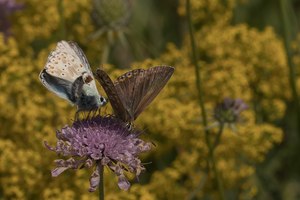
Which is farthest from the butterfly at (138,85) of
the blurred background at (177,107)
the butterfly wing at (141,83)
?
the blurred background at (177,107)

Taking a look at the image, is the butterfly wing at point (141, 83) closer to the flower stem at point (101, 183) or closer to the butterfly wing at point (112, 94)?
the butterfly wing at point (112, 94)

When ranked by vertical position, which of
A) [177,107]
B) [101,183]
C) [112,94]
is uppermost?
[112,94]

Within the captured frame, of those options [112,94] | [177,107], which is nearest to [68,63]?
[112,94]

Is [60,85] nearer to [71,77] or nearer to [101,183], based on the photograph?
[71,77]

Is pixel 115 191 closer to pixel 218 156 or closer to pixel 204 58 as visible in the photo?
pixel 218 156

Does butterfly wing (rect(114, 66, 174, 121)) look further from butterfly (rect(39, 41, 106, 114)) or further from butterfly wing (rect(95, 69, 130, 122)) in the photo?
butterfly (rect(39, 41, 106, 114))
